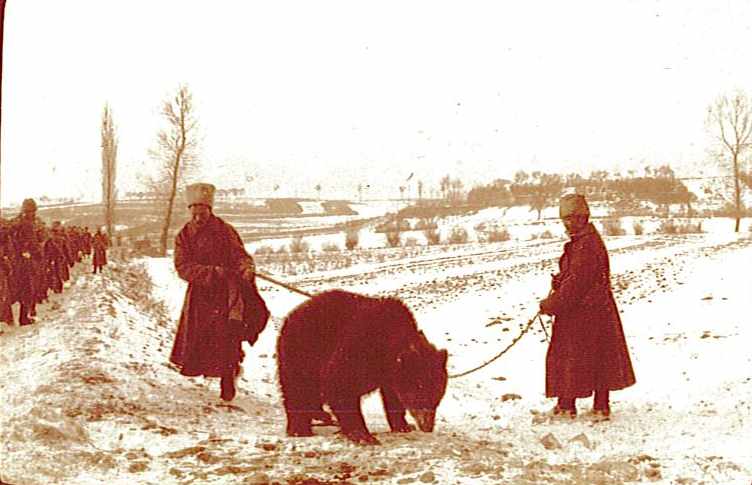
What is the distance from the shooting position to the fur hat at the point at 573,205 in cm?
529

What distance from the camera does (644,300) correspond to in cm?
566

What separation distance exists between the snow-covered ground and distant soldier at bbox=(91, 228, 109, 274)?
28 cm

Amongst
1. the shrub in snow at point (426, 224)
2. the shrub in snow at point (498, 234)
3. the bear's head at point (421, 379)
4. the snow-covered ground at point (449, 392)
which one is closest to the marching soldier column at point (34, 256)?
the snow-covered ground at point (449, 392)

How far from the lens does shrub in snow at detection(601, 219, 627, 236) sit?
5379mm

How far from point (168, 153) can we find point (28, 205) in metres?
1.12

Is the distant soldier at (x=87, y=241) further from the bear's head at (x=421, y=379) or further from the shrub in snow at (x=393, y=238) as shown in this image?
the bear's head at (x=421, y=379)

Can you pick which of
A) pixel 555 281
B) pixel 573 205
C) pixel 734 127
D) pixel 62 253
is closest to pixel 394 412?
pixel 555 281

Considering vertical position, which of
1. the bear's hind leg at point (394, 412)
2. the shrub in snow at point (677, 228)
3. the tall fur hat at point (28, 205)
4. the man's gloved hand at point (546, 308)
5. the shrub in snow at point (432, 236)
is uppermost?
the tall fur hat at point (28, 205)

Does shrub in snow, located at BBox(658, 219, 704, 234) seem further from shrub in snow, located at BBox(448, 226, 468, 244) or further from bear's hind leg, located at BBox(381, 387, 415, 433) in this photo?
bear's hind leg, located at BBox(381, 387, 415, 433)

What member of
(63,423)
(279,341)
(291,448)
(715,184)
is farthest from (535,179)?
(63,423)

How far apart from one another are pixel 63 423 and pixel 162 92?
271 cm

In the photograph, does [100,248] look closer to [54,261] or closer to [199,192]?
[199,192]

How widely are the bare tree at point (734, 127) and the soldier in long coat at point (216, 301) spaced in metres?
3.76

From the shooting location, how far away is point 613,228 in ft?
17.9
